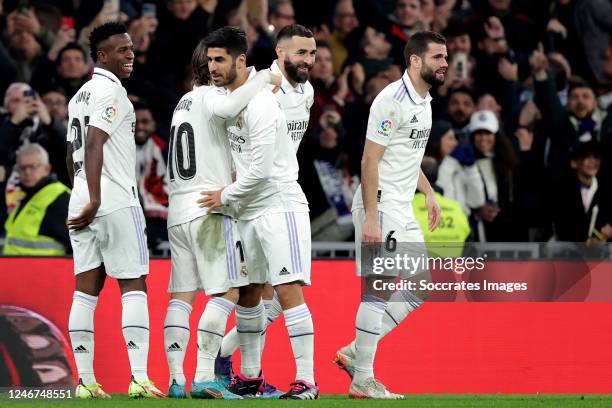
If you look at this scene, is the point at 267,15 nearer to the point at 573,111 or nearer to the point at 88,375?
the point at 573,111

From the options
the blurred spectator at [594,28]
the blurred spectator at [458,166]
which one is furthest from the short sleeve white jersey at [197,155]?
the blurred spectator at [594,28]

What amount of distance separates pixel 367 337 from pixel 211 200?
47.8 inches

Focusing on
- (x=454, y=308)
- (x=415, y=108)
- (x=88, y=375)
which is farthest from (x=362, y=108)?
(x=88, y=375)

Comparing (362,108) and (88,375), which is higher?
(362,108)

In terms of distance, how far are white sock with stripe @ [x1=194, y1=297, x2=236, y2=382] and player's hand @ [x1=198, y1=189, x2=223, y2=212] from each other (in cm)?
57

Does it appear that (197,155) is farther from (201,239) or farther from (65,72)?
(65,72)

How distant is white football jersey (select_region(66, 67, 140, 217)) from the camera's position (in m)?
7.77

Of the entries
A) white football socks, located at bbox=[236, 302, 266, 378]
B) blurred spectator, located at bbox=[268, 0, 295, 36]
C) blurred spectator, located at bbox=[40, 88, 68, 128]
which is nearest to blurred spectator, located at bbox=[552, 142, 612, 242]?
blurred spectator, located at bbox=[268, 0, 295, 36]

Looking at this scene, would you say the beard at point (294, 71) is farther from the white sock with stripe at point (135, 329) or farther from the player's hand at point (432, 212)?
the white sock with stripe at point (135, 329)

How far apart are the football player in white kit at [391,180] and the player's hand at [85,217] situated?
155 cm

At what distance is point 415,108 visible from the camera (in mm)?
8164

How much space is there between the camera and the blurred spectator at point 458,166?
12336 millimetres

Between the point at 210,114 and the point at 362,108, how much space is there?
515cm

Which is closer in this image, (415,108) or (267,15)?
(415,108)
